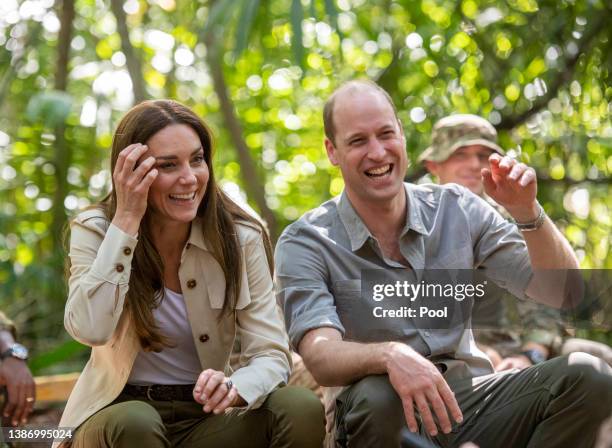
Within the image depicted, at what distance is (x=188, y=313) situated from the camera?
8.79ft

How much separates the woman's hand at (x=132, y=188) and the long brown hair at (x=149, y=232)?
0.09m

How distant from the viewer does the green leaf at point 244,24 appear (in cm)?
398

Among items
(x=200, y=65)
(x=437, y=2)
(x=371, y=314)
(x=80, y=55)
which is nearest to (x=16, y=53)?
(x=80, y=55)

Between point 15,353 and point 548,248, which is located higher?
point 548,248

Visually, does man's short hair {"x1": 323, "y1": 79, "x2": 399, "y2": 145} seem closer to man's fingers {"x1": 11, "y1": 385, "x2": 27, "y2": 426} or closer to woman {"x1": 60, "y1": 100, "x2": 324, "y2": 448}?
woman {"x1": 60, "y1": 100, "x2": 324, "y2": 448}

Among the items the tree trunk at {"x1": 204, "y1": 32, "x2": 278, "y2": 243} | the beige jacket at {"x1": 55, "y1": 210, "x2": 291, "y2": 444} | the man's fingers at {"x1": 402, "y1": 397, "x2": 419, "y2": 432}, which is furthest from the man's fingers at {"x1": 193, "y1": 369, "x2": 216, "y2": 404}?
the tree trunk at {"x1": 204, "y1": 32, "x2": 278, "y2": 243}

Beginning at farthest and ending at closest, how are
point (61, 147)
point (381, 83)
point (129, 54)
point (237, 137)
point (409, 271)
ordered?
point (381, 83), point (61, 147), point (237, 137), point (129, 54), point (409, 271)

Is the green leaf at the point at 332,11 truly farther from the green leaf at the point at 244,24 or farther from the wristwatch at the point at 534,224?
the wristwatch at the point at 534,224

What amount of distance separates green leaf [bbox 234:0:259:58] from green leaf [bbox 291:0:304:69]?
187mm

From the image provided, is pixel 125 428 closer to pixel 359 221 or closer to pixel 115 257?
pixel 115 257

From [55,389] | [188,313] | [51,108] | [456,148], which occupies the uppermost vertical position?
[51,108]

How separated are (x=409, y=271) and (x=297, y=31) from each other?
1.50m

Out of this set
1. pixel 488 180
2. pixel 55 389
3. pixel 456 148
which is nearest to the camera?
pixel 488 180

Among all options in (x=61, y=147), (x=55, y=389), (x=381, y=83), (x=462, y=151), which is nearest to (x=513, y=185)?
(x=462, y=151)
